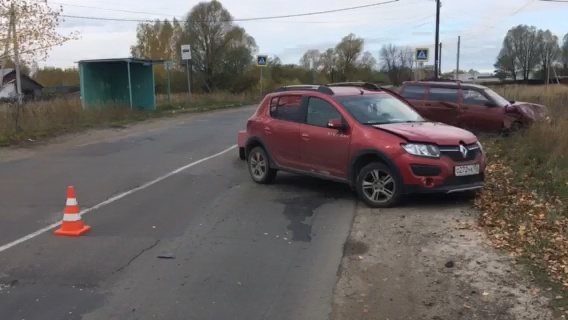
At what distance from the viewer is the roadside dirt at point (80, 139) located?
15.0m

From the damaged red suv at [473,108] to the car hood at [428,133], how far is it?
7270mm

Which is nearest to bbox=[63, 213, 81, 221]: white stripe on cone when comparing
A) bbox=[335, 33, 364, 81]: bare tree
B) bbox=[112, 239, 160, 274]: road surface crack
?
bbox=[112, 239, 160, 274]: road surface crack

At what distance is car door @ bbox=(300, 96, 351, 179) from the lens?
8.62 meters

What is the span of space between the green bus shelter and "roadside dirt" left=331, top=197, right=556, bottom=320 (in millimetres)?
23302

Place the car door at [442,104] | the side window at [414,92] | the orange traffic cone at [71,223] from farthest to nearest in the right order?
the side window at [414,92] < the car door at [442,104] < the orange traffic cone at [71,223]

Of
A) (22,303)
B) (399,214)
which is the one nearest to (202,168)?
(399,214)

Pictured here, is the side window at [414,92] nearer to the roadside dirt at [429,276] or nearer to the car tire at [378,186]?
the car tire at [378,186]

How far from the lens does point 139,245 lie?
6480mm

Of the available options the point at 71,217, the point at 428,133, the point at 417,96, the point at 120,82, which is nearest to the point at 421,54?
the point at 417,96

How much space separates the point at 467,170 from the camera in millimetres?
8016

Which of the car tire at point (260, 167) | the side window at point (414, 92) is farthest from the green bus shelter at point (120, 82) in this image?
the car tire at point (260, 167)

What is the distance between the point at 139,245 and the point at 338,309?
2.68 meters

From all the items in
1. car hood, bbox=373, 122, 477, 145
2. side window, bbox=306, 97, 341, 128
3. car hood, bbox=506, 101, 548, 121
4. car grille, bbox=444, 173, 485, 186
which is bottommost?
car grille, bbox=444, 173, 485, 186

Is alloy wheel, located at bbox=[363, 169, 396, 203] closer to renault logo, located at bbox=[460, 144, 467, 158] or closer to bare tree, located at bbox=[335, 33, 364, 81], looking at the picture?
renault logo, located at bbox=[460, 144, 467, 158]
